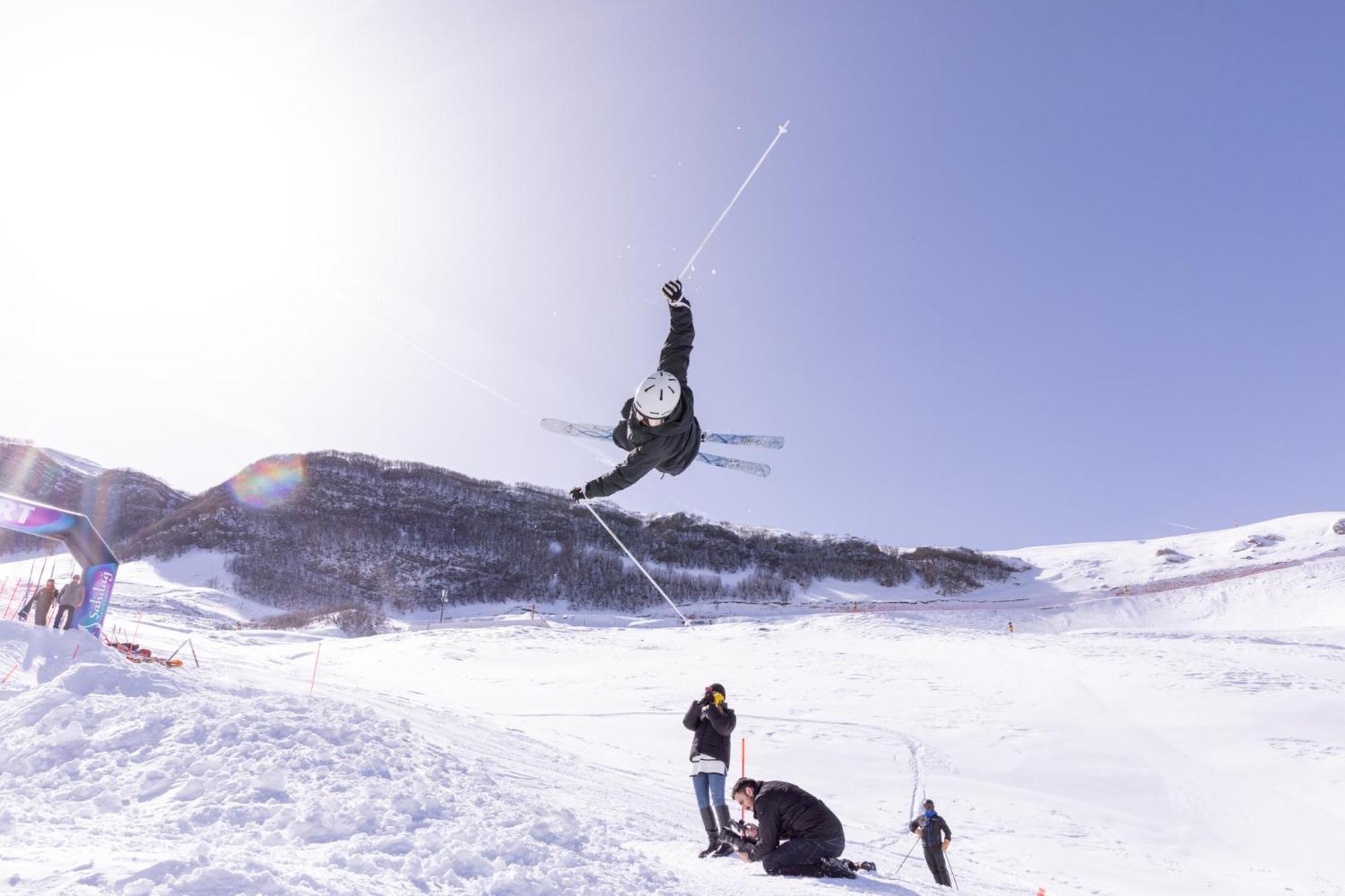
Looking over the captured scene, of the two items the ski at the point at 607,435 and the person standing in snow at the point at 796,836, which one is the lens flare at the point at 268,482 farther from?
the person standing in snow at the point at 796,836

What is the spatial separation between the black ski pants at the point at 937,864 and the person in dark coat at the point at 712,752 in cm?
322

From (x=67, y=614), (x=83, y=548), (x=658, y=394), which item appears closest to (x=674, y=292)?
(x=658, y=394)

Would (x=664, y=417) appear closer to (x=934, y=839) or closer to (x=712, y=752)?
(x=712, y=752)

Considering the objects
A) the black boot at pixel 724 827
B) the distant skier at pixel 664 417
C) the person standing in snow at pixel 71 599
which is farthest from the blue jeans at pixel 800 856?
the person standing in snow at pixel 71 599

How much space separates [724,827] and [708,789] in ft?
1.40

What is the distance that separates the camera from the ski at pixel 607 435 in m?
8.37

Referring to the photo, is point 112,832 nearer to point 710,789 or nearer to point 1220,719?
point 710,789

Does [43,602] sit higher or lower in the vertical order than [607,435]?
lower

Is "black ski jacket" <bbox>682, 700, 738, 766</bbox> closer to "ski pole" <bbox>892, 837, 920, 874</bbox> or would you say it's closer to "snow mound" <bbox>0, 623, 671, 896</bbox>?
"snow mound" <bbox>0, 623, 671, 896</bbox>

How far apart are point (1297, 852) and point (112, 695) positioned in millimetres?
18346

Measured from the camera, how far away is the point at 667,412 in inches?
253

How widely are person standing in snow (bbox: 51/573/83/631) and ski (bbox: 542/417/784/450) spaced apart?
19.1 metres

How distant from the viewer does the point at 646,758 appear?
15.9 meters

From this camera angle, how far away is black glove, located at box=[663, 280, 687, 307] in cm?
634
